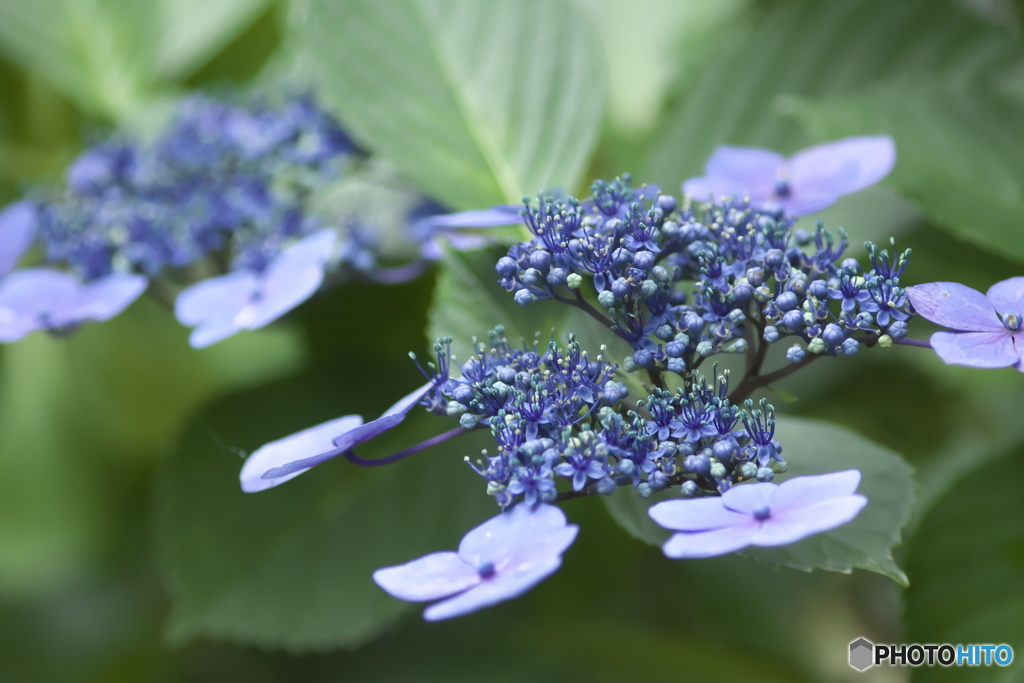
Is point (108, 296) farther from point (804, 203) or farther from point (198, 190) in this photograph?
point (804, 203)

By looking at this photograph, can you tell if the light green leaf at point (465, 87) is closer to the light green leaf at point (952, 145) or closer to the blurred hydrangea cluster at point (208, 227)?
the blurred hydrangea cluster at point (208, 227)

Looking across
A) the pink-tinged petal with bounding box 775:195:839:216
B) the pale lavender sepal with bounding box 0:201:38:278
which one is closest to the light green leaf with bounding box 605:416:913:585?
the pink-tinged petal with bounding box 775:195:839:216

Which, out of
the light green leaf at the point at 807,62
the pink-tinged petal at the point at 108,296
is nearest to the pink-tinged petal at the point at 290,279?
the pink-tinged petal at the point at 108,296

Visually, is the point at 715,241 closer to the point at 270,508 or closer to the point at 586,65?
the point at 586,65

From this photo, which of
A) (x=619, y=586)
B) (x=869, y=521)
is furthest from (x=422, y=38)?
(x=619, y=586)

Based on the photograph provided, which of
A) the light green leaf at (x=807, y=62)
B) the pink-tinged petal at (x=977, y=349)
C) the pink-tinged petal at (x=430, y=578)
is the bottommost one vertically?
the pink-tinged petal at (x=430, y=578)

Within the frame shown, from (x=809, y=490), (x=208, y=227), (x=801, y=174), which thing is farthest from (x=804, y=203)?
(x=208, y=227)
